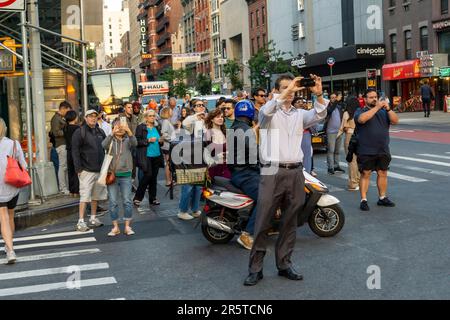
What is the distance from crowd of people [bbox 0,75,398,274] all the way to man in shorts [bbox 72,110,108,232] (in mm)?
16

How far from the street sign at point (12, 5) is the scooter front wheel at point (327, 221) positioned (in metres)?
6.92

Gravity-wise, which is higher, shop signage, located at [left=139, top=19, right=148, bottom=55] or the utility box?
shop signage, located at [left=139, top=19, right=148, bottom=55]

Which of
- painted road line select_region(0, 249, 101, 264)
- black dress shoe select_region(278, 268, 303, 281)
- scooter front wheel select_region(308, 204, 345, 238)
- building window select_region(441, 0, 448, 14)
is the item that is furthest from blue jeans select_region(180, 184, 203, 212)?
building window select_region(441, 0, 448, 14)

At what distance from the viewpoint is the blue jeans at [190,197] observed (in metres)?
10.1

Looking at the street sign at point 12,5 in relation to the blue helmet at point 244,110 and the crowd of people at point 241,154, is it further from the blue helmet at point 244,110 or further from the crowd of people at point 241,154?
the blue helmet at point 244,110

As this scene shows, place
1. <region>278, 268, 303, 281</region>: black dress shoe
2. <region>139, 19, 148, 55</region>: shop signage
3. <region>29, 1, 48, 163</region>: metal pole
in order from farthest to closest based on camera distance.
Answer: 1. <region>139, 19, 148, 55</region>: shop signage
2. <region>29, 1, 48, 163</region>: metal pole
3. <region>278, 268, 303, 281</region>: black dress shoe

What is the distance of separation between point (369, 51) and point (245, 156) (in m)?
38.6

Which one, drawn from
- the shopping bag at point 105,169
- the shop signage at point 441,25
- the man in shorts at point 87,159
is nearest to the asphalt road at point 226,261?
the man in shorts at point 87,159

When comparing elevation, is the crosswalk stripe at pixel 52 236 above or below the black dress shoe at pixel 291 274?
below

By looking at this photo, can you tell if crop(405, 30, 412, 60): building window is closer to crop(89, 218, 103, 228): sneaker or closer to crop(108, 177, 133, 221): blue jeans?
crop(89, 218, 103, 228): sneaker

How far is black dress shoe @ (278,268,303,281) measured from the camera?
619 cm

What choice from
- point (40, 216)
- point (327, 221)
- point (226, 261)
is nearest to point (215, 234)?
point (226, 261)

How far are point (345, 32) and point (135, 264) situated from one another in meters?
42.5

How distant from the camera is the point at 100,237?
9.17 meters
